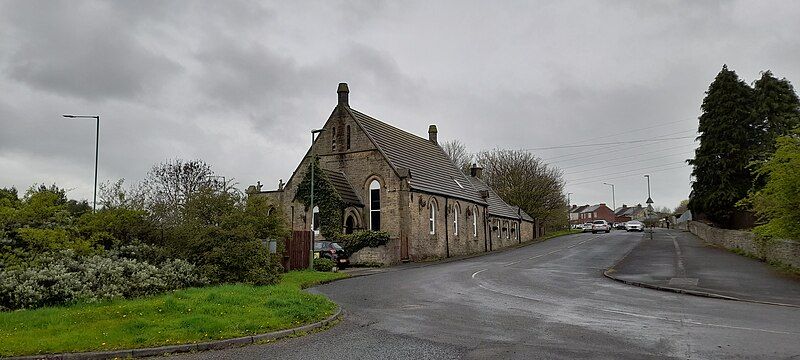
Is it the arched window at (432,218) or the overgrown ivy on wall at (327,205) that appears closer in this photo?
the overgrown ivy on wall at (327,205)

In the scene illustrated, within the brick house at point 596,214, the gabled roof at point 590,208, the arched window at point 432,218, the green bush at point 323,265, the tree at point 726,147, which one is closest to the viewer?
the green bush at point 323,265

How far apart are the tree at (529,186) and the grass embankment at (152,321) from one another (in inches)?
2123

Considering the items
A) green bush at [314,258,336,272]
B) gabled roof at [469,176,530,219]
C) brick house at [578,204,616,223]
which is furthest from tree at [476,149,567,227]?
brick house at [578,204,616,223]

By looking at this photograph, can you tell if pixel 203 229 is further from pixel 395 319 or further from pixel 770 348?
pixel 770 348

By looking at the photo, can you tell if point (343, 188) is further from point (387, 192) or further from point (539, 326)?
point (539, 326)

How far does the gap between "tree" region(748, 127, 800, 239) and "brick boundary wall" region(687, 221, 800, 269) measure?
85 centimetres

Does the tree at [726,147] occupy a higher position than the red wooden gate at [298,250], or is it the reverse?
the tree at [726,147]

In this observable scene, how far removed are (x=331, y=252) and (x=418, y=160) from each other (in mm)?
15635

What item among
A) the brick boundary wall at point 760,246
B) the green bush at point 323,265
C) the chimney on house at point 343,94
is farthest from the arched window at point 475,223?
the green bush at point 323,265

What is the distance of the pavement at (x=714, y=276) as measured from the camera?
53.0ft

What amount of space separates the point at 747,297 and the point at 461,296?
775 centimetres

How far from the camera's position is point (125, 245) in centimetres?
1697

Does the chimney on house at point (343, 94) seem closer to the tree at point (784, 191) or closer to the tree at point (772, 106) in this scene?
the tree at point (784, 191)

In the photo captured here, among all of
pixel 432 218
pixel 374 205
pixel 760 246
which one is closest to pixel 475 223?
pixel 432 218
